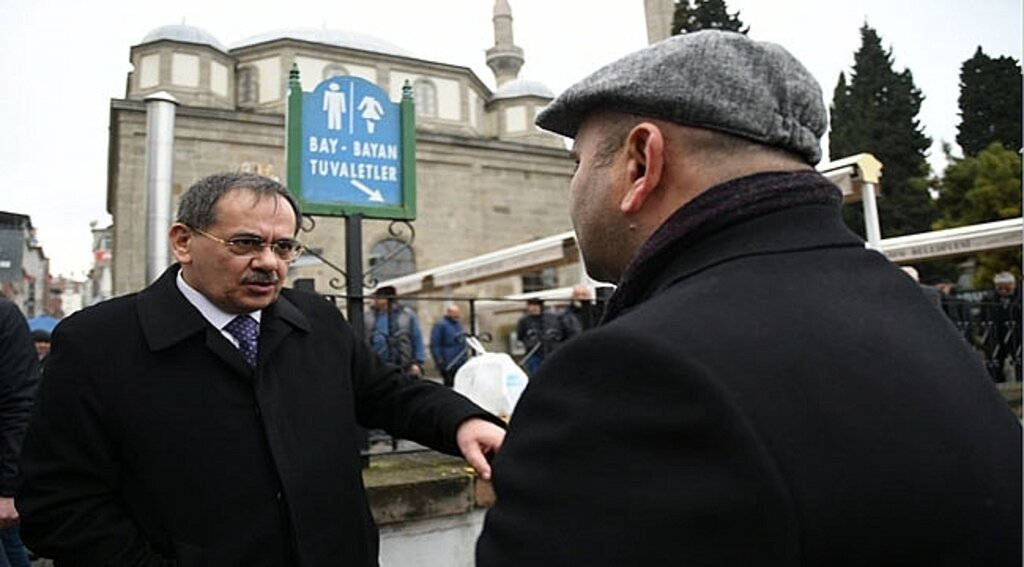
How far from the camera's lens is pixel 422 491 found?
337 cm

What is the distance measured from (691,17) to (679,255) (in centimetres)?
2500

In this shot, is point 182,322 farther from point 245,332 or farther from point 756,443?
point 756,443

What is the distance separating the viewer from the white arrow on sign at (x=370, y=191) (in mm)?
4105

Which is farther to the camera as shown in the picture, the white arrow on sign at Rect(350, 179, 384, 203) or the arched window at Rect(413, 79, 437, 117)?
the arched window at Rect(413, 79, 437, 117)

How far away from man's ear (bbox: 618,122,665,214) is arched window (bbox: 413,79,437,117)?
30.2 metres

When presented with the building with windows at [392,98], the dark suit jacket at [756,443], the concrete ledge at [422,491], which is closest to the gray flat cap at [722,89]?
the dark suit jacket at [756,443]

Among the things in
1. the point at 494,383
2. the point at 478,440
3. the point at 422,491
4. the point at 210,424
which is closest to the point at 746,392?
the point at 478,440

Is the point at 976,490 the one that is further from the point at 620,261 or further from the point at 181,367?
the point at 181,367

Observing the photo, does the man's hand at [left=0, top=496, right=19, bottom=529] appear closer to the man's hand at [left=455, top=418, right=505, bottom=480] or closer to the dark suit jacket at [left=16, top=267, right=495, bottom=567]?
the dark suit jacket at [left=16, top=267, right=495, bottom=567]

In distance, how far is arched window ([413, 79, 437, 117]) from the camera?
30531mm

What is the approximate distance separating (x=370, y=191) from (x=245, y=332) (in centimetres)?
211

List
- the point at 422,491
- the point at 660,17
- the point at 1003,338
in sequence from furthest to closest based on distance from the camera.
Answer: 1. the point at 660,17
2. the point at 1003,338
3. the point at 422,491

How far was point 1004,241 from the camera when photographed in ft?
30.0

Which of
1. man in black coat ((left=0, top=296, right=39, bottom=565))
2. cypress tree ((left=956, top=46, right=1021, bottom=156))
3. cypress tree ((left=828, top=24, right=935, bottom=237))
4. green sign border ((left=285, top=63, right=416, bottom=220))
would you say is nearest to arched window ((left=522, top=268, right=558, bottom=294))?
cypress tree ((left=828, top=24, right=935, bottom=237))
